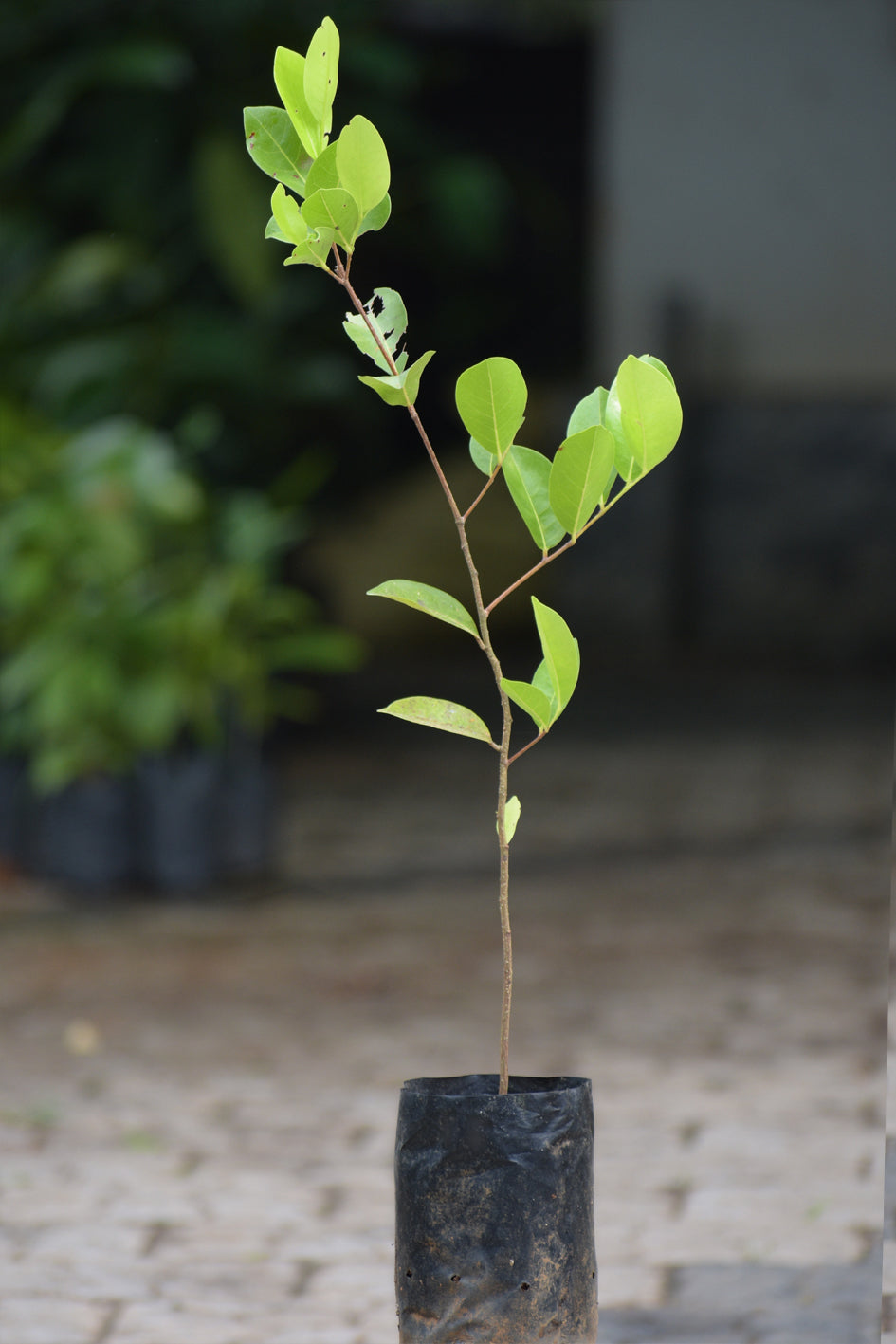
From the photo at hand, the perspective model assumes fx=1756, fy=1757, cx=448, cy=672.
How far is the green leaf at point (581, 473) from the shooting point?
1.61m

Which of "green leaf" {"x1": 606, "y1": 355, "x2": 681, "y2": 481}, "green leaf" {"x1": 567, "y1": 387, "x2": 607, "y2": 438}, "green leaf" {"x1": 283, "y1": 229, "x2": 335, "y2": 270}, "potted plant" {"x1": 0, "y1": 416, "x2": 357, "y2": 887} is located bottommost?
"green leaf" {"x1": 606, "y1": 355, "x2": 681, "y2": 481}

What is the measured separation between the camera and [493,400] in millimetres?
1625

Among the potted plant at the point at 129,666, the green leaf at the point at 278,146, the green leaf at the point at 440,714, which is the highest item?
the potted plant at the point at 129,666

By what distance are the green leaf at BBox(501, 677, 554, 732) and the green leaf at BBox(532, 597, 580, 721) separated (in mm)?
10

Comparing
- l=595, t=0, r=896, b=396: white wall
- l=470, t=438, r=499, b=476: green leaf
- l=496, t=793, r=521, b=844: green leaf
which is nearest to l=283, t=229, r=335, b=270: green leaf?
l=470, t=438, r=499, b=476: green leaf

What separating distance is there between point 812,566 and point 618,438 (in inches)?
329

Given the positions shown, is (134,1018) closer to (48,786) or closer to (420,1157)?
(48,786)

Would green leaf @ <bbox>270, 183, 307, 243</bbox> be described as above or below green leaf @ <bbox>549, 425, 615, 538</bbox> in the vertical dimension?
above

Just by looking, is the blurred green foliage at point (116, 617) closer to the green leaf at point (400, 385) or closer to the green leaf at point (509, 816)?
the green leaf at point (509, 816)

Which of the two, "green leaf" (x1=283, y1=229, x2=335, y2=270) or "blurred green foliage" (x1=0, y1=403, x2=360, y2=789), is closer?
"green leaf" (x1=283, y1=229, x2=335, y2=270)

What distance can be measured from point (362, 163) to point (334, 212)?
5 cm

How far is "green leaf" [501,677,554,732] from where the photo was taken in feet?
5.32

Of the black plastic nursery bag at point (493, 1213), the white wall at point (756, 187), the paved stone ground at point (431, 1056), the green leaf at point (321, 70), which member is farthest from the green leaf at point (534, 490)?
the white wall at point (756, 187)

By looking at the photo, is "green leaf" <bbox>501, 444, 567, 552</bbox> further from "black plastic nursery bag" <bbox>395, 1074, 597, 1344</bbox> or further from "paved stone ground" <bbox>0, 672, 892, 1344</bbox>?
"paved stone ground" <bbox>0, 672, 892, 1344</bbox>
